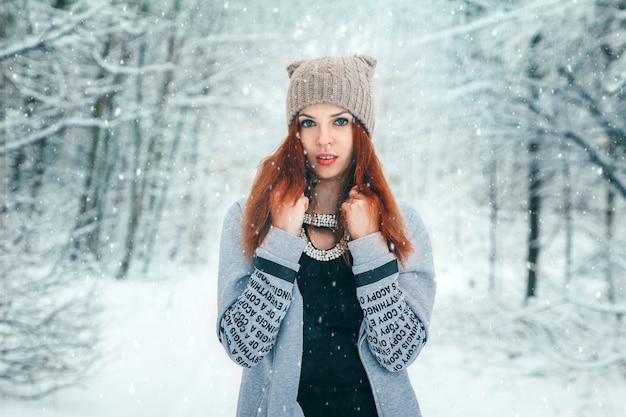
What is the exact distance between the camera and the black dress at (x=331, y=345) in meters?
1.59

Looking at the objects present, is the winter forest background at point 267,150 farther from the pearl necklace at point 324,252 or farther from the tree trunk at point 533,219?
the pearl necklace at point 324,252

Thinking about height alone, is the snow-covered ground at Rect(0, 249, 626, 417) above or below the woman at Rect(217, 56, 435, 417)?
below

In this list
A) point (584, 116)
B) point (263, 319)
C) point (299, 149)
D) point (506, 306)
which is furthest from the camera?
point (506, 306)

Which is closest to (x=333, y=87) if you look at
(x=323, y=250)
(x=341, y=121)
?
(x=341, y=121)

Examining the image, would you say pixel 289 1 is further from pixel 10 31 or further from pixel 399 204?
pixel 399 204

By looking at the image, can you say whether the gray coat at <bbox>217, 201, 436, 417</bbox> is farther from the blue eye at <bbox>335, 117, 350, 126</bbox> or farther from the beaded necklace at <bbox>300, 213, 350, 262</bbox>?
the blue eye at <bbox>335, 117, 350, 126</bbox>

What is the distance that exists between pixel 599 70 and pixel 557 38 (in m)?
0.56

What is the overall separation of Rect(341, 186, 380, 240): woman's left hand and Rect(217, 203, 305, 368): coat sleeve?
188 mm

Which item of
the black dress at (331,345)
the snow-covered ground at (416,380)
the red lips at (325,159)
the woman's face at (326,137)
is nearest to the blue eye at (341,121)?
the woman's face at (326,137)

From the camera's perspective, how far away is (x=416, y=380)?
6035 millimetres

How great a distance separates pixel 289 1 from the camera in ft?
28.1

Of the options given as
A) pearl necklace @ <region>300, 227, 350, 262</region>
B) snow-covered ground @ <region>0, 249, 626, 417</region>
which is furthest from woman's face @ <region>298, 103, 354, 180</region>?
snow-covered ground @ <region>0, 249, 626, 417</region>

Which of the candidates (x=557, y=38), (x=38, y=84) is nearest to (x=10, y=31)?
(x=38, y=84)

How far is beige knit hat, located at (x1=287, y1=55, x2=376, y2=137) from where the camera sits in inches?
67.2
